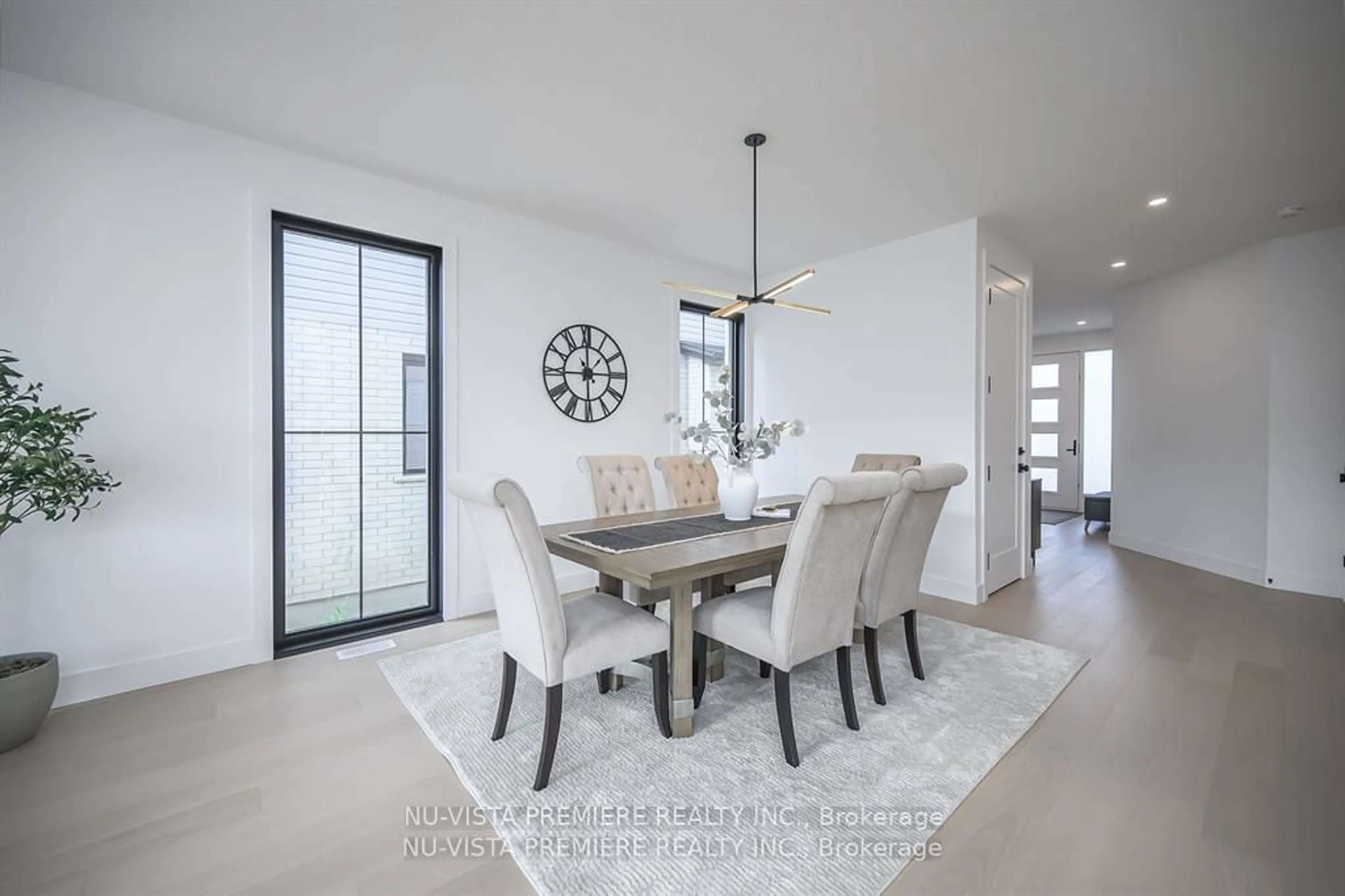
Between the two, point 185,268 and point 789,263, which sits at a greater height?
point 789,263

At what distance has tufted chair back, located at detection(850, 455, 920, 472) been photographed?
3.44 m

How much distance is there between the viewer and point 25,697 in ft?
6.67

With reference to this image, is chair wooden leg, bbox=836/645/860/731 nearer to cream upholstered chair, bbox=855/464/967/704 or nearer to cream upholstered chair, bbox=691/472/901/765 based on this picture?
cream upholstered chair, bbox=691/472/901/765

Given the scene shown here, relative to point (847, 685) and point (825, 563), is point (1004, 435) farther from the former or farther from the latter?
point (825, 563)

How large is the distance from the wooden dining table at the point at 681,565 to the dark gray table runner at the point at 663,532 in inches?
1.6

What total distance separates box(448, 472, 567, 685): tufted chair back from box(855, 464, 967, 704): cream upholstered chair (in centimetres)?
132

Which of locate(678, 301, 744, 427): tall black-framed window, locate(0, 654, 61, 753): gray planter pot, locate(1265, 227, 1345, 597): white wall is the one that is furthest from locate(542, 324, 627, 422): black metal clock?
locate(1265, 227, 1345, 597): white wall

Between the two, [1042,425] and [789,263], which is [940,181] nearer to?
[789,263]

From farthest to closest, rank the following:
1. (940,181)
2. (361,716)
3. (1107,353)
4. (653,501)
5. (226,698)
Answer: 1. (1107,353)
2. (653,501)
3. (940,181)
4. (226,698)
5. (361,716)

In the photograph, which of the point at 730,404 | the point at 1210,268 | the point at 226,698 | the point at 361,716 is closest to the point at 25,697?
the point at 226,698

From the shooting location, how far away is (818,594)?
197 centimetres

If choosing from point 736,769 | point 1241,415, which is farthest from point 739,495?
point 1241,415

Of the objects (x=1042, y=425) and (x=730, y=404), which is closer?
(x=730, y=404)

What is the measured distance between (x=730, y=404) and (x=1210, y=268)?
5.00 meters
